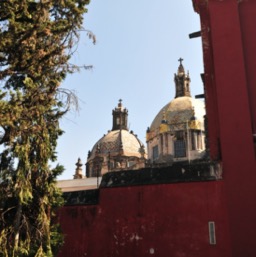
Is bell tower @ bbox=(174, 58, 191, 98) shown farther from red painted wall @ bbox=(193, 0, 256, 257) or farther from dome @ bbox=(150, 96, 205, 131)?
red painted wall @ bbox=(193, 0, 256, 257)

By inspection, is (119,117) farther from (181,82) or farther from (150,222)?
(150,222)

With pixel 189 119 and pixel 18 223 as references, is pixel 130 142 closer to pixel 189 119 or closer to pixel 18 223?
pixel 189 119

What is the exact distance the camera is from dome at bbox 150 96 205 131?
105 ft

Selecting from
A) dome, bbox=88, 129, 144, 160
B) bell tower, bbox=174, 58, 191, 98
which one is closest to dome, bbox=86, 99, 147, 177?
dome, bbox=88, 129, 144, 160

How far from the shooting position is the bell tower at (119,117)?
45194mm

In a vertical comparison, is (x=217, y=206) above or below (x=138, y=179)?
below

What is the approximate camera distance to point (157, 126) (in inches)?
1289

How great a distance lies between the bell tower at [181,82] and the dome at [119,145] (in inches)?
314

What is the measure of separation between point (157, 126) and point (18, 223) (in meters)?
25.6

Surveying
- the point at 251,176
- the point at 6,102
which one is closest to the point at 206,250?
the point at 251,176

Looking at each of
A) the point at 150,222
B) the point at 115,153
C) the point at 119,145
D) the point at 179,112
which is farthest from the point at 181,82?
the point at 150,222

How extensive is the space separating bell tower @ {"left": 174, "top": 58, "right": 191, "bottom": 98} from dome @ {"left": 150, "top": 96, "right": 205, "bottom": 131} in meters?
2.30

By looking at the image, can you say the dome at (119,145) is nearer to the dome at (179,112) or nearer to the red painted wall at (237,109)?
the dome at (179,112)

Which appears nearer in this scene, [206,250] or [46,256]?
[46,256]
